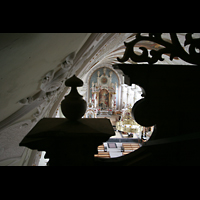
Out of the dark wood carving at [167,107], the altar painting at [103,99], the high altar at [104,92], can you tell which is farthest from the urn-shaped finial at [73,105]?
the altar painting at [103,99]

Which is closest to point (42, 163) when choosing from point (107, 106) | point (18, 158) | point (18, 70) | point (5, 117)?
point (18, 158)

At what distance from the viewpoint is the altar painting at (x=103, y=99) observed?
17442 millimetres

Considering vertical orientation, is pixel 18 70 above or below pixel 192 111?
above

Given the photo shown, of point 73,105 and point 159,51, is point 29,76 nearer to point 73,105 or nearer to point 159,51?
point 73,105

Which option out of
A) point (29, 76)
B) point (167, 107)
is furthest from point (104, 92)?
point (167, 107)

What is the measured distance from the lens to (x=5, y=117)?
1.53 m

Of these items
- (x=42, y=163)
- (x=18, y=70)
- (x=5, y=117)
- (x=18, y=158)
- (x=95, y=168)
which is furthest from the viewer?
(x=42, y=163)

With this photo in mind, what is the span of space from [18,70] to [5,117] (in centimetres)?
73

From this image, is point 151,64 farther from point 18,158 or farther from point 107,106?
point 107,106

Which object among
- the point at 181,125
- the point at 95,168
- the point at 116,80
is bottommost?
the point at 95,168

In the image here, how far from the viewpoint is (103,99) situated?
17547 millimetres

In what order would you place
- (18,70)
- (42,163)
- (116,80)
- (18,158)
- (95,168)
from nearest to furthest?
(95,168) < (18,70) < (18,158) < (42,163) < (116,80)

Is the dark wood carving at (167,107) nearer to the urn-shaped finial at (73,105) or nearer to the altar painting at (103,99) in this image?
the urn-shaped finial at (73,105)

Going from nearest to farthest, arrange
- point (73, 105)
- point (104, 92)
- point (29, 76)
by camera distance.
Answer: point (73, 105), point (29, 76), point (104, 92)
